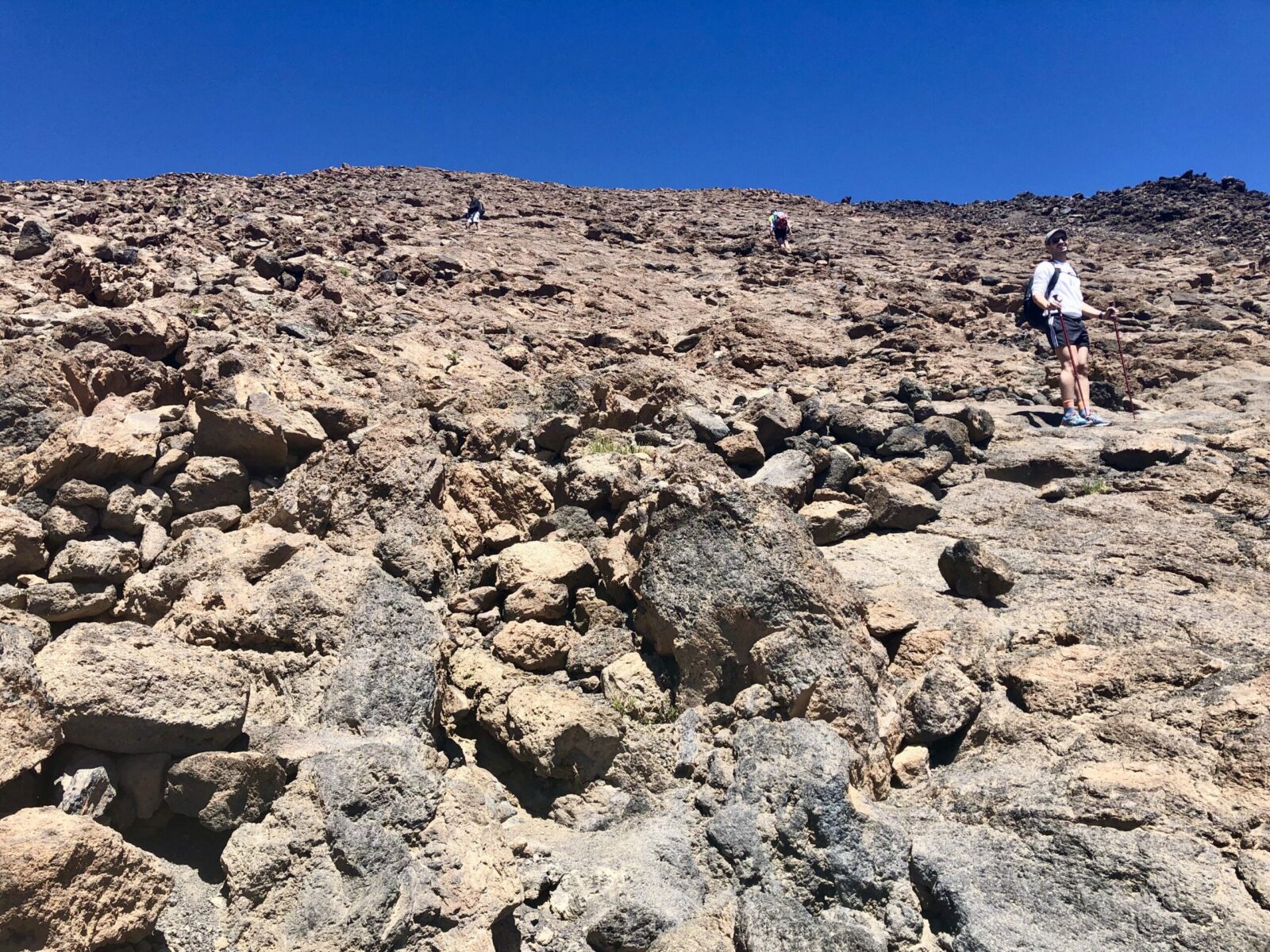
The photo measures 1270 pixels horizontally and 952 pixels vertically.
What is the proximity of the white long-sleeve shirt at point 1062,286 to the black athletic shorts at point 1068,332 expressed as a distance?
3.6 inches

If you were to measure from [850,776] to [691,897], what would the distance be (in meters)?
0.72

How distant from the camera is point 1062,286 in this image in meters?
7.50

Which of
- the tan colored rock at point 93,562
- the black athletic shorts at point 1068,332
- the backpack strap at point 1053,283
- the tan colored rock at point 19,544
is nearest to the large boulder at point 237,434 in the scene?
the tan colored rock at point 93,562

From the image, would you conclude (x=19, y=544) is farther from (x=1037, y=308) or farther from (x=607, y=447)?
(x=1037, y=308)

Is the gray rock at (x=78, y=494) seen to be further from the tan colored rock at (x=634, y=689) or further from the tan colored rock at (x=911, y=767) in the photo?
the tan colored rock at (x=911, y=767)

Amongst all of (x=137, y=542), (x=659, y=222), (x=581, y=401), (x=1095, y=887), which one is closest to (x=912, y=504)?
(x=581, y=401)

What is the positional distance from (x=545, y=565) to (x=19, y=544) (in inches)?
88.4

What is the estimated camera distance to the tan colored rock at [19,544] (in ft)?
11.1

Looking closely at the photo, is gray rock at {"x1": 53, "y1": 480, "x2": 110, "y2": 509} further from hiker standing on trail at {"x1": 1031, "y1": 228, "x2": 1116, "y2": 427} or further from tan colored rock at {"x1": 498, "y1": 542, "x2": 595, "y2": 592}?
hiker standing on trail at {"x1": 1031, "y1": 228, "x2": 1116, "y2": 427}

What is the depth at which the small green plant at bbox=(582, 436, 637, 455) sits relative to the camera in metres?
5.10

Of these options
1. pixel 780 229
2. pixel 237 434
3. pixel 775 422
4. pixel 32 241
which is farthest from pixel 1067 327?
pixel 32 241

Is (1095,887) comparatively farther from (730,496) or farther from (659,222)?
(659,222)

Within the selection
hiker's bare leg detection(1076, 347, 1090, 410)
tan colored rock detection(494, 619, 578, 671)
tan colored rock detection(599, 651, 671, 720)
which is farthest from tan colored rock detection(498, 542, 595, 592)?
hiker's bare leg detection(1076, 347, 1090, 410)

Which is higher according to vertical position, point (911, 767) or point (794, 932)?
point (911, 767)
